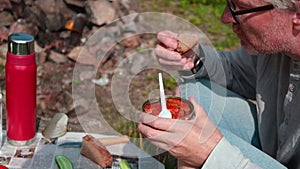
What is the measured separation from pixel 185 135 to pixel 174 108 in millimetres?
102

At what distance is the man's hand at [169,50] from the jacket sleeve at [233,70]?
200mm

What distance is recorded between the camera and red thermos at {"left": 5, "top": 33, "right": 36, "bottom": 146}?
2014 mm

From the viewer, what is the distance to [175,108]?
178cm

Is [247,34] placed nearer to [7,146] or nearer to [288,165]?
[288,165]

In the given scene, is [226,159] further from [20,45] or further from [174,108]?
[20,45]

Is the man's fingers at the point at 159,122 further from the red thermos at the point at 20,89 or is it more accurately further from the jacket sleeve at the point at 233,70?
the jacket sleeve at the point at 233,70

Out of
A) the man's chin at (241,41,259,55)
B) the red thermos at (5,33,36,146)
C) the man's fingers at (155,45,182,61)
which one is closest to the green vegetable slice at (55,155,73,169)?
the red thermos at (5,33,36,146)

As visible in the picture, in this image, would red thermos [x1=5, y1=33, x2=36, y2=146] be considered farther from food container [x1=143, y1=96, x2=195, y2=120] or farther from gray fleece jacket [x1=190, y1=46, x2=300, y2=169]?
gray fleece jacket [x1=190, y1=46, x2=300, y2=169]

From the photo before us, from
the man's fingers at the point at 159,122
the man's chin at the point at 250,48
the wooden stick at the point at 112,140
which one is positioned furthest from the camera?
the wooden stick at the point at 112,140

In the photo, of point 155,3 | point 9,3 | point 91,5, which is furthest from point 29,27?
point 155,3

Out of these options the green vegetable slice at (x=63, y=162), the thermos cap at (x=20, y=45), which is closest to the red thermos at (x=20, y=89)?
the thermos cap at (x=20, y=45)

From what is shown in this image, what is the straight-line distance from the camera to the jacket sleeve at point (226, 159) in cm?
178

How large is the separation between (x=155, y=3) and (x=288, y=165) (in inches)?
106

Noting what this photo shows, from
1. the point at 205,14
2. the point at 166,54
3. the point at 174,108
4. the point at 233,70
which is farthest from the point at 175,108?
the point at 205,14
